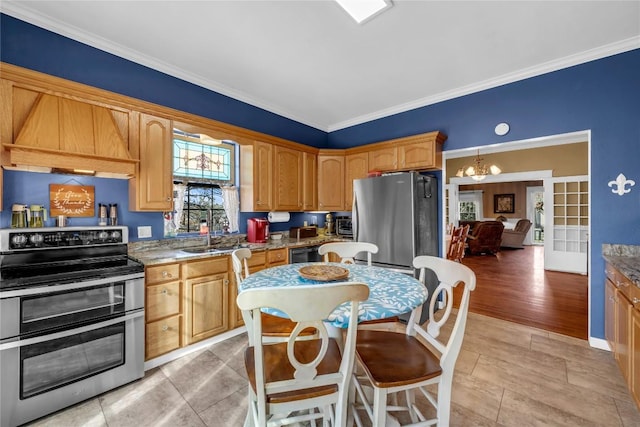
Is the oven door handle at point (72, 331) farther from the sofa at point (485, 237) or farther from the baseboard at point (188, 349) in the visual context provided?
the sofa at point (485, 237)

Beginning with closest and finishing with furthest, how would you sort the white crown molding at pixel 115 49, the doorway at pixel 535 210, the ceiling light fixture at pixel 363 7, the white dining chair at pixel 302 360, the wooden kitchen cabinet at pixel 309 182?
the white dining chair at pixel 302 360
the ceiling light fixture at pixel 363 7
the white crown molding at pixel 115 49
the wooden kitchen cabinet at pixel 309 182
the doorway at pixel 535 210

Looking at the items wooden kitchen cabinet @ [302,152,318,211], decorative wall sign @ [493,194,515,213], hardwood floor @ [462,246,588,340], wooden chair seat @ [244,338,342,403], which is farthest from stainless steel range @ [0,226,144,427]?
decorative wall sign @ [493,194,515,213]

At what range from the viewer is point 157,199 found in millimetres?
2510

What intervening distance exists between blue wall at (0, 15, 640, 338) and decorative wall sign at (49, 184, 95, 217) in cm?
6

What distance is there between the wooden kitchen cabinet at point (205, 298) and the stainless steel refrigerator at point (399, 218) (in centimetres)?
175

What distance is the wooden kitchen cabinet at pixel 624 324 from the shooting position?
5.40 feet

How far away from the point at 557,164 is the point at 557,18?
4996mm

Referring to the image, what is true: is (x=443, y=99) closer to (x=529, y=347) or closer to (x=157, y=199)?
(x=529, y=347)

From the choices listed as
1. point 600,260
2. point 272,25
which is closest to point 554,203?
point 600,260

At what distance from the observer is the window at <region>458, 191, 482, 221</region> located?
36.7 ft

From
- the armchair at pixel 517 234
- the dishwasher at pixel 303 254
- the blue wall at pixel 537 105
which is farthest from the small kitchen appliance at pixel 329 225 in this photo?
the armchair at pixel 517 234

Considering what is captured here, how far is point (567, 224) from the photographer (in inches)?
219

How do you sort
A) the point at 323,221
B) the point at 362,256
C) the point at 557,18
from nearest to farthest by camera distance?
the point at 557,18
the point at 362,256
the point at 323,221

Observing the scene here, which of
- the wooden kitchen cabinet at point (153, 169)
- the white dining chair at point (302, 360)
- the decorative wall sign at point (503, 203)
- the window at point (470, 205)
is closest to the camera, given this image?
the white dining chair at point (302, 360)
